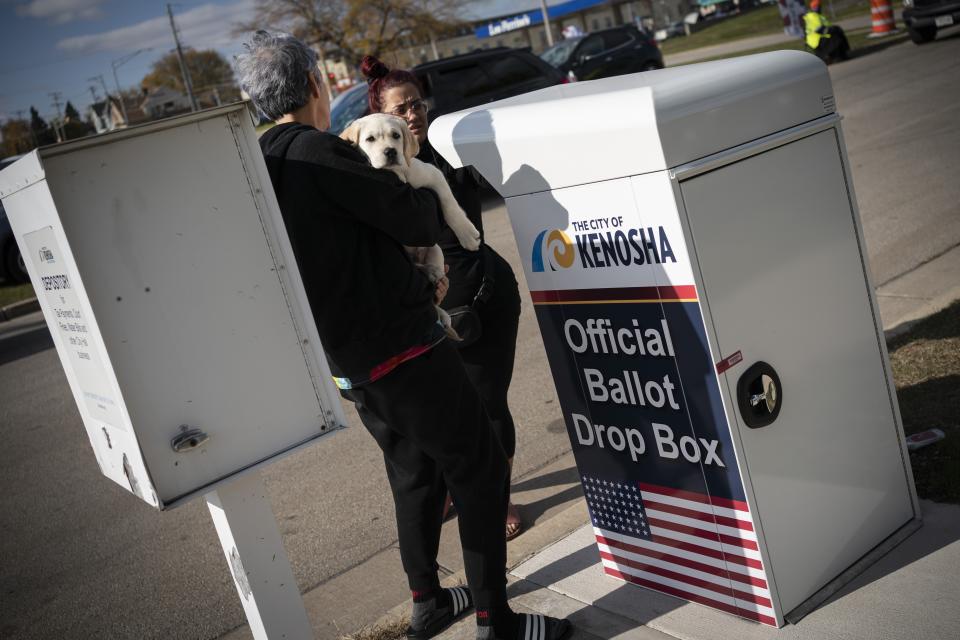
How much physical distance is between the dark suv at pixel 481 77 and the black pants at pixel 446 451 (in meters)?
9.00

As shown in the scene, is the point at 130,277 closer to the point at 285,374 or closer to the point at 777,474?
the point at 285,374

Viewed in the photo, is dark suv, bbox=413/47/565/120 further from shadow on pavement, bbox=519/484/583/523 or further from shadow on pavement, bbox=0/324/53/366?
shadow on pavement, bbox=519/484/583/523

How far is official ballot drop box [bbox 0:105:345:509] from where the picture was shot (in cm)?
188

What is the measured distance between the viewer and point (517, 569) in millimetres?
3172

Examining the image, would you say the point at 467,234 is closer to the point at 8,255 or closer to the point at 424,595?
the point at 424,595

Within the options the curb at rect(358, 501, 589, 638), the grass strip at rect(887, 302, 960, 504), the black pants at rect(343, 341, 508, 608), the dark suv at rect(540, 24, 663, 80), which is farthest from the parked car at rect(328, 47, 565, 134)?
the black pants at rect(343, 341, 508, 608)

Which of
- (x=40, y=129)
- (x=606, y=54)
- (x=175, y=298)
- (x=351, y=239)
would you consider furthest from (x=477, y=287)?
(x=40, y=129)

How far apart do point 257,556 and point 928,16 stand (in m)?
18.5

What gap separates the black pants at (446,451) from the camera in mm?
2443

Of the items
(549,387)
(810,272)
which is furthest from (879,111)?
(810,272)

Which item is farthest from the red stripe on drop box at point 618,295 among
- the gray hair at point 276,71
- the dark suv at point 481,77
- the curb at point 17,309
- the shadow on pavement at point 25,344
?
the curb at point 17,309

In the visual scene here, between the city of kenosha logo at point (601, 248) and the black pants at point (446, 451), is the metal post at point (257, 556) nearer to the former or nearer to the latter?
the black pants at point (446, 451)

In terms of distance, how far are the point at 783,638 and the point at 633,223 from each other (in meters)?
1.21

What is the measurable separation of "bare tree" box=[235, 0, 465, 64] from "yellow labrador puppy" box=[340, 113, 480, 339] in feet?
143
